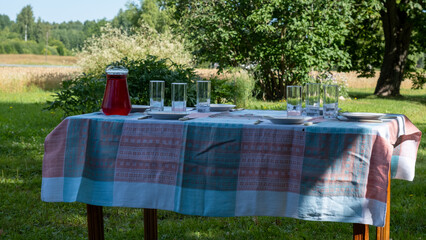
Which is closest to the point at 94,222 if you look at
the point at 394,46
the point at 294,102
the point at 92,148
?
the point at 92,148

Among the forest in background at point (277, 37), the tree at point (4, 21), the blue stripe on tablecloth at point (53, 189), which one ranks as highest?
the tree at point (4, 21)

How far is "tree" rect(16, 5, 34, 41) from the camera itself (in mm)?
116562

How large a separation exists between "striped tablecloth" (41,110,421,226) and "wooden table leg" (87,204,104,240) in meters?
0.20

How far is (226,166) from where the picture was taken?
2.35 metres

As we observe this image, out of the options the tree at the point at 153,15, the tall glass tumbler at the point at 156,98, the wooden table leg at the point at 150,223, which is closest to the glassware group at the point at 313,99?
the tall glass tumbler at the point at 156,98

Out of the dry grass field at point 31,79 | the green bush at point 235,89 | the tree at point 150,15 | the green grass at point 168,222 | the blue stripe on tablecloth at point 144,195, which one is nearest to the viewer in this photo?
the blue stripe on tablecloth at point 144,195

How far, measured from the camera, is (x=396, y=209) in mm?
4125

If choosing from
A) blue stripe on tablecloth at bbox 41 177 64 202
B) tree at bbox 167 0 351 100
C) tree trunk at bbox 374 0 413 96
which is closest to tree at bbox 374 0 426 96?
tree trunk at bbox 374 0 413 96

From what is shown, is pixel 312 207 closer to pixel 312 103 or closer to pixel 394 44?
pixel 312 103

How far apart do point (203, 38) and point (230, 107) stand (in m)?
11.6

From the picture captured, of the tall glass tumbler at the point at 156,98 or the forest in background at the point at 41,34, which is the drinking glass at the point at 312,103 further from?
the forest in background at the point at 41,34

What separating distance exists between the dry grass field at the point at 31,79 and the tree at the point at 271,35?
5256 millimetres

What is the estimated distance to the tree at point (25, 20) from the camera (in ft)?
382

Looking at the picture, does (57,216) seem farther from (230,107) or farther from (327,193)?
(327,193)
